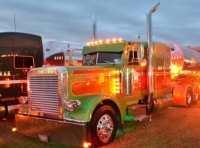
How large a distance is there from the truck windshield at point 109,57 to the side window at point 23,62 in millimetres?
3105

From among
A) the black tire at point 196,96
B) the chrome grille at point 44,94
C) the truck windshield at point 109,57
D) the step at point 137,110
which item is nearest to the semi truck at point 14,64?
the chrome grille at point 44,94

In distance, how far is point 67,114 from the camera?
570 centimetres

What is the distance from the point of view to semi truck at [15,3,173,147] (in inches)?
222

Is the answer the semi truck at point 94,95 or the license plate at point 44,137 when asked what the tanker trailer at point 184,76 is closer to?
the semi truck at point 94,95

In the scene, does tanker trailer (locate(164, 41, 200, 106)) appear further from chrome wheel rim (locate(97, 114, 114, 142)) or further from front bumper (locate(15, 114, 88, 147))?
front bumper (locate(15, 114, 88, 147))

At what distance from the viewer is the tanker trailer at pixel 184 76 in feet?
37.4

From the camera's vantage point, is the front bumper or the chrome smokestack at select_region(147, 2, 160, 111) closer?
the front bumper

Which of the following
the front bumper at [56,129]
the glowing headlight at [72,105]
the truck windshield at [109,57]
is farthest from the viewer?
the truck windshield at [109,57]

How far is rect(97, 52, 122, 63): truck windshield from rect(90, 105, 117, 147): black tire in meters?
1.56

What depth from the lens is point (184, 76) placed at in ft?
41.1

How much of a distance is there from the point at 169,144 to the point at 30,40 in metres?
6.17

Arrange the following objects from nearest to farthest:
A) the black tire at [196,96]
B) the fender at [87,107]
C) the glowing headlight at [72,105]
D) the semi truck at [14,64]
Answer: the fender at [87,107]
the glowing headlight at [72,105]
the semi truck at [14,64]
the black tire at [196,96]

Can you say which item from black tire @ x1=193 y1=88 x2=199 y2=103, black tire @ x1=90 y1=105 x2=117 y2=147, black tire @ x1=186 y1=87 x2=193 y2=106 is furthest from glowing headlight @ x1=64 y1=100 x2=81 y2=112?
black tire @ x1=193 y1=88 x2=199 y2=103

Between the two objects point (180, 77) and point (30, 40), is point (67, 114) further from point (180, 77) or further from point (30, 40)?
point (180, 77)
